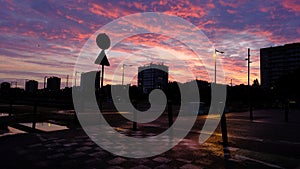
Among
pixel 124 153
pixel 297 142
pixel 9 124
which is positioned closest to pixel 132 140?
pixel 124 153

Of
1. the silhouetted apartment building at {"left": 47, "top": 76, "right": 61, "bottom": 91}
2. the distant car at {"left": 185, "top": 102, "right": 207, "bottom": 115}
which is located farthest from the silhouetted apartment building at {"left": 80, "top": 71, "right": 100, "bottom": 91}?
the silhouetted apartment building at {"left": 47, "top": 76, "right": 61, "bottom": 91}

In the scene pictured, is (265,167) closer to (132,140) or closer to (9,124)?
(132,140)

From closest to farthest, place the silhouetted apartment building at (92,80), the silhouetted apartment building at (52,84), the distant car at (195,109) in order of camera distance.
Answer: the silhouetted apartment building at (92,80), the distant car at (195,109), the silhouetted apartment building at (52,84)

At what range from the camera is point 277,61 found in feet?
472

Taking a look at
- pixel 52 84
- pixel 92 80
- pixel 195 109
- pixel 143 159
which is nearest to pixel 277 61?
pixel 92 80

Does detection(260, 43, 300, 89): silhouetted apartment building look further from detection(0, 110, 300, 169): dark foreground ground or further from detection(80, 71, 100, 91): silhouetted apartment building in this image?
detection(0, 110, 300, 169): dark foreground ground

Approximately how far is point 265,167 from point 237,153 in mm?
1184

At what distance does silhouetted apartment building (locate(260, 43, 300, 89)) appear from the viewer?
13612 centimetres

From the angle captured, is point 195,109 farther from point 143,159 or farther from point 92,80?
point 92,80

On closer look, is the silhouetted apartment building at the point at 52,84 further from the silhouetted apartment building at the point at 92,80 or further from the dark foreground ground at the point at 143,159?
the dark foreground ground at the point at 143,159

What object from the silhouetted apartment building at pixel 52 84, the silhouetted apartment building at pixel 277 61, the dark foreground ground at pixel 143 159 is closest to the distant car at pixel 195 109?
the dark foreground ground at pixel 143 159

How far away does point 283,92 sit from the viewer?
218ft

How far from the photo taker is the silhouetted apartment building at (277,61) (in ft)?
447

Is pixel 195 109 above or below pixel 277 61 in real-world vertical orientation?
below
